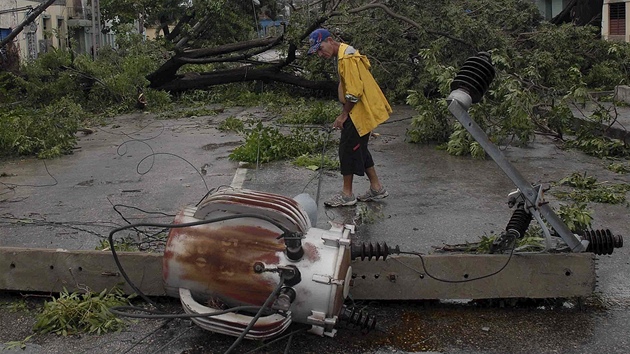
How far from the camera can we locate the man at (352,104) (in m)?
6.63

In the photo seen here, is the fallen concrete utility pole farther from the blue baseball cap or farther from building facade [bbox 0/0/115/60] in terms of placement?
building facade [bbox 0/0/115/60]

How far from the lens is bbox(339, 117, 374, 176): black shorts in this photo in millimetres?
6797

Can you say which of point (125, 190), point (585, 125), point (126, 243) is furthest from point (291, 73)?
point (126, 243)

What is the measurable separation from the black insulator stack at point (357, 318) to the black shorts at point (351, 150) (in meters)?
2.89

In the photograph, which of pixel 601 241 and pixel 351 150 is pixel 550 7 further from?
Answer: pixel 601 241

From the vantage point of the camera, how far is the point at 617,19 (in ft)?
100

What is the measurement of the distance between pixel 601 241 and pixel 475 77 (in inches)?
47.7

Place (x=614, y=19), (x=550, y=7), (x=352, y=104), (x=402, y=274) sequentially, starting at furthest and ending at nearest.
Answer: (x=550, y=7) < (x=614, y=19) < (x=352, y=104) < (x=402, y=274)

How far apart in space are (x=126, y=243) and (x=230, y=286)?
179cm

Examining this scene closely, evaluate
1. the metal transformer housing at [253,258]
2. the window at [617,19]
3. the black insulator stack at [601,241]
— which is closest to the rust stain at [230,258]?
the metal transformer housing at [253,258]

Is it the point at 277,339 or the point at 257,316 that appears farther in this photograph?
the point at 277,339

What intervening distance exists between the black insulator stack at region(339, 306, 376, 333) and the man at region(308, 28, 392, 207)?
2899mm

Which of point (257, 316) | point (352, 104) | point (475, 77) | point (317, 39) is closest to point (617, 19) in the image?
point (352, 104)

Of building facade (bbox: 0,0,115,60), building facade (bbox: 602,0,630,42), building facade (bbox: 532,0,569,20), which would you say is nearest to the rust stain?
building facade (bbox: 0,0,115,60)
